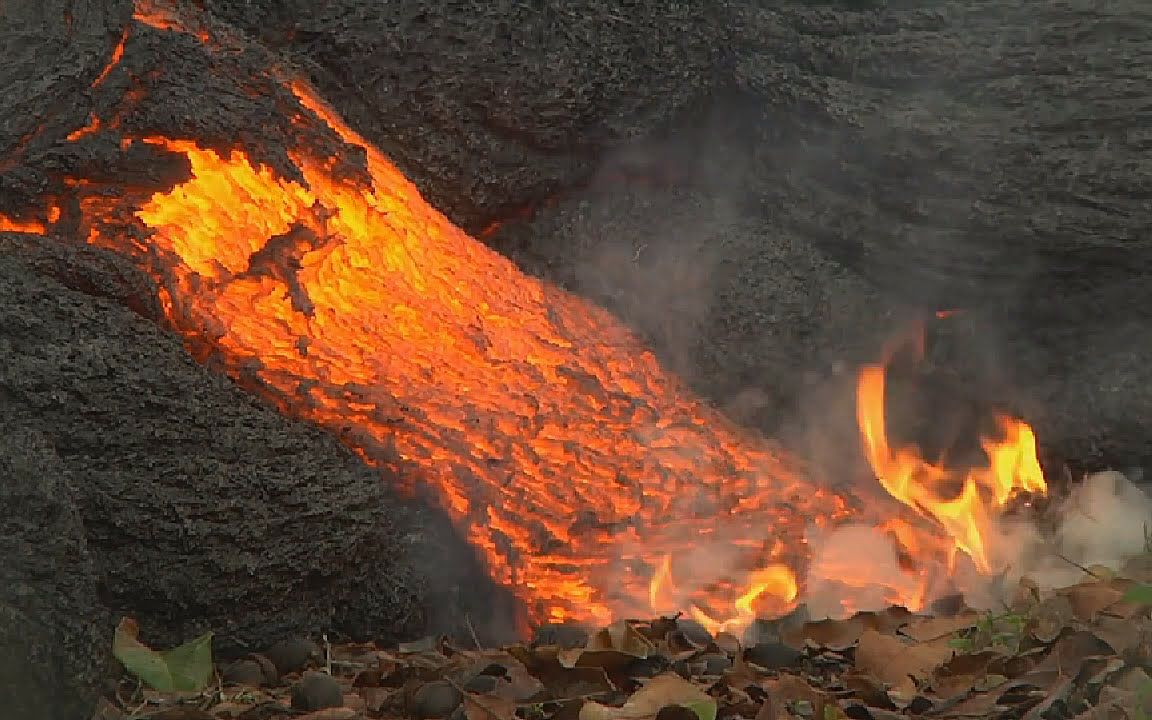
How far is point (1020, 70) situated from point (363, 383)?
160 centimetres

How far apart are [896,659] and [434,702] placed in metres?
0.66

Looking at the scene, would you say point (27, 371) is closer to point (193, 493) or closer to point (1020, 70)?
point (193, 493)

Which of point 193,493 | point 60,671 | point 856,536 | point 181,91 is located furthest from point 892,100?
point 60,671

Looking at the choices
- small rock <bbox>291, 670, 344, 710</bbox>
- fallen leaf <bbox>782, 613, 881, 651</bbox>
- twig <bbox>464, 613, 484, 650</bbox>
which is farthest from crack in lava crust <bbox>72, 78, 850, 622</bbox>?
small rock <bbox>291, 670, 344, 710</bbox>

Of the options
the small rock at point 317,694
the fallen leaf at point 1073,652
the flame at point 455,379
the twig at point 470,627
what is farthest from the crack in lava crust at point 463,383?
the fallen leaf at point 1073,652

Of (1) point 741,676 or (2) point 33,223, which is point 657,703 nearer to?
(1) point 741,676

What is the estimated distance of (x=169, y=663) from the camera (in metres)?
1.71

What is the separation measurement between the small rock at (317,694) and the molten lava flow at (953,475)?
1421 millimetres

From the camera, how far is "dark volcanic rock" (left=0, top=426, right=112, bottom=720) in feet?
5.08

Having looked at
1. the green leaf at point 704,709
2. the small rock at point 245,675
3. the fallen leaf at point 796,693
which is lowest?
the small rock at point 245,675

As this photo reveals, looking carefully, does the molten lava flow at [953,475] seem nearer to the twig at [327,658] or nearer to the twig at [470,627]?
the twig at [470,627]

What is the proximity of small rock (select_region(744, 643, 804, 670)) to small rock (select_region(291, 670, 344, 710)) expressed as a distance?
616mm

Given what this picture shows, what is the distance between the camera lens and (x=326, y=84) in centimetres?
285

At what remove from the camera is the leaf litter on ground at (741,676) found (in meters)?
1.54
